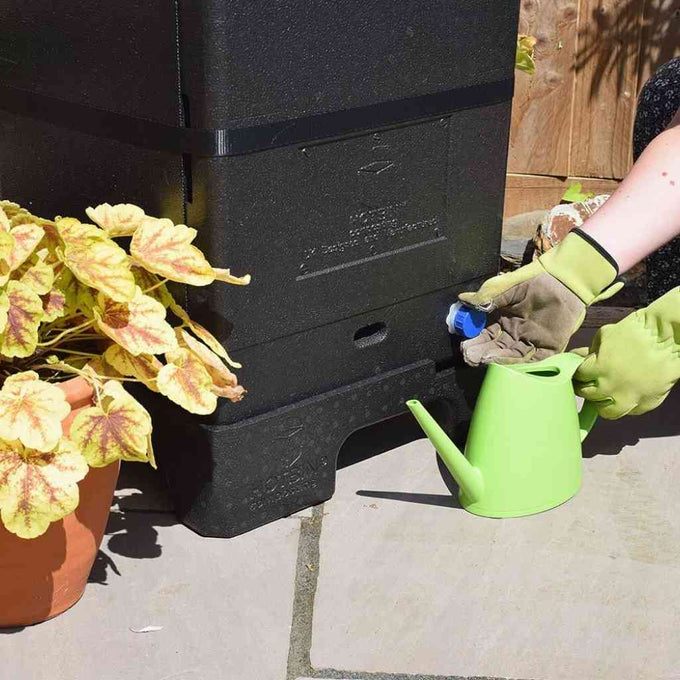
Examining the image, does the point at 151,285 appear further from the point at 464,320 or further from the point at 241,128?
the point at 464,320

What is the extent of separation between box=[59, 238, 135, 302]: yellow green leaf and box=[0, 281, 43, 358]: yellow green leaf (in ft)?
0.24

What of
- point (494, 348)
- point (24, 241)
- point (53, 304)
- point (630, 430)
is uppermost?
point (24, 241)

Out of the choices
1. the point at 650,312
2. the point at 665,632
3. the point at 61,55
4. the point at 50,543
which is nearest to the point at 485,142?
the point at 650,312

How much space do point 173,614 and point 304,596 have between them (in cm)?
22

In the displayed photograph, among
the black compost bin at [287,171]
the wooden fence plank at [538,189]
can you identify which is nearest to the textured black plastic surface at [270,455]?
the black compost bin at [287,171]

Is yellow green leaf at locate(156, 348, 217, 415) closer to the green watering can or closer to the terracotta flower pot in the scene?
the terracotta flower pot

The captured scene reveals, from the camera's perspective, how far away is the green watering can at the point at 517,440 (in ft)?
6.55

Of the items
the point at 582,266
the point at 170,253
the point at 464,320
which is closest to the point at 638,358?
the point at 582,266

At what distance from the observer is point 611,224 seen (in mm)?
2045

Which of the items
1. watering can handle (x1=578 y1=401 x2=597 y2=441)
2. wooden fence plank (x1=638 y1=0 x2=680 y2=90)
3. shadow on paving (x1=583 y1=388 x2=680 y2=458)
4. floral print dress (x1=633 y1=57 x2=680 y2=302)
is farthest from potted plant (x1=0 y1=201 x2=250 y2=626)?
wooden fence plank (x1=638 y1=0 x2=680 y2=90)

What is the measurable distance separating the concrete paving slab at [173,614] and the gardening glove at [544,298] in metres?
0.53

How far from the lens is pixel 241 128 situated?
1684 millimetres

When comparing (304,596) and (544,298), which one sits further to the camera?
(544,298)

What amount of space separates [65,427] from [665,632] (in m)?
1.01
